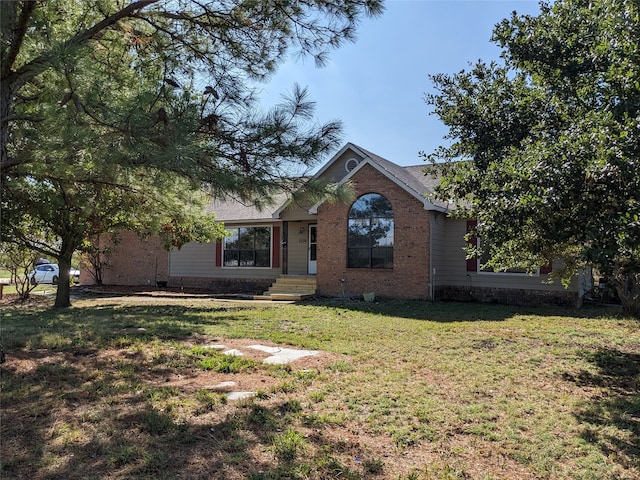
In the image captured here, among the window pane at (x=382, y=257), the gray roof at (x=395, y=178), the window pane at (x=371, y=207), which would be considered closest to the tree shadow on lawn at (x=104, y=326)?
the gray roof at (x=395, y=178)

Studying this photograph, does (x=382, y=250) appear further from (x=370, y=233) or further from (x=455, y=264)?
(x=455, y=264)

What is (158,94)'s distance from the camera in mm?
4574

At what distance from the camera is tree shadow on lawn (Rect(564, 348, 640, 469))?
3.47 meters

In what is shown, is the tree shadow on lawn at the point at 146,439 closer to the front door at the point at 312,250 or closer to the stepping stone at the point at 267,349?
the stepping stone at the point at 267,349

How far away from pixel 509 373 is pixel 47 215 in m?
9.53

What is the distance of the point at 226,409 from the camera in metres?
3.90

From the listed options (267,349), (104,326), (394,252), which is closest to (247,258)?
(394,252)

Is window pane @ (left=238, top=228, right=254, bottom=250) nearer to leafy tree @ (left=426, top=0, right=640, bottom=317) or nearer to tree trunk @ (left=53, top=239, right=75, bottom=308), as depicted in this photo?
tree trunk @ (left=53, top=239, right=75, bottom=308)

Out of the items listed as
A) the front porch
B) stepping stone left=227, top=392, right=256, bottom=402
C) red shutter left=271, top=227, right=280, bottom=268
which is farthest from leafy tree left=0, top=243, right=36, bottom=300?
stepping stone left=227, top=392, right=256, bottom=402

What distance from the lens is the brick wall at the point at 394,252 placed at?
44.5 feet

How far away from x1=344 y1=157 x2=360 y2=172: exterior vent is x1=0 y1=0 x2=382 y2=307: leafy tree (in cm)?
1002

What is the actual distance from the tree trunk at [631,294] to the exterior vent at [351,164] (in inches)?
369

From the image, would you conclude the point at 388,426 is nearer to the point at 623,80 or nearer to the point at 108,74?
the point at 623,80

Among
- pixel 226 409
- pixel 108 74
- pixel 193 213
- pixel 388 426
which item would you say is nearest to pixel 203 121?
pixel 108 74
